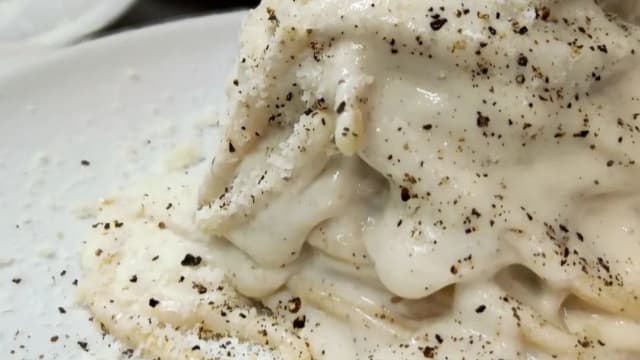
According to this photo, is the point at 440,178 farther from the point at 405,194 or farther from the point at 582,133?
the point at 582,133

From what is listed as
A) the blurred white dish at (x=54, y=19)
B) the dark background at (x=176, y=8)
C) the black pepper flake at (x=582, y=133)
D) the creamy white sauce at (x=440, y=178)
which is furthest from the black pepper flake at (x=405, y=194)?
the dark background at (x=176, y=8)

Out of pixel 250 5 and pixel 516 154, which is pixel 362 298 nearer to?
pixel 516 154

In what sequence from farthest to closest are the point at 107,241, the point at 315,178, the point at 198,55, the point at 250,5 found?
the point at 250,5, the point at 198,55, the point at 107,241, the point at 315,178

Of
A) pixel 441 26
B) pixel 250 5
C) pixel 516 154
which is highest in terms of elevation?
pixel 441 26

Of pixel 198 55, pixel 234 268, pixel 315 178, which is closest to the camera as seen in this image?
pixel 315 178

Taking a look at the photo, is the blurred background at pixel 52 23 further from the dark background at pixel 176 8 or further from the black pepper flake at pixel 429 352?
the black pepper flake at pixel 429 352

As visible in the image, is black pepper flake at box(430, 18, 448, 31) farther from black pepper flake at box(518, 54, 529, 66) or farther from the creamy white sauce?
black pepper flake at box(518, 54, 529, 66)

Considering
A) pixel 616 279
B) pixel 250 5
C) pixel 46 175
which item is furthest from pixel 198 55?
pixel 616 279
